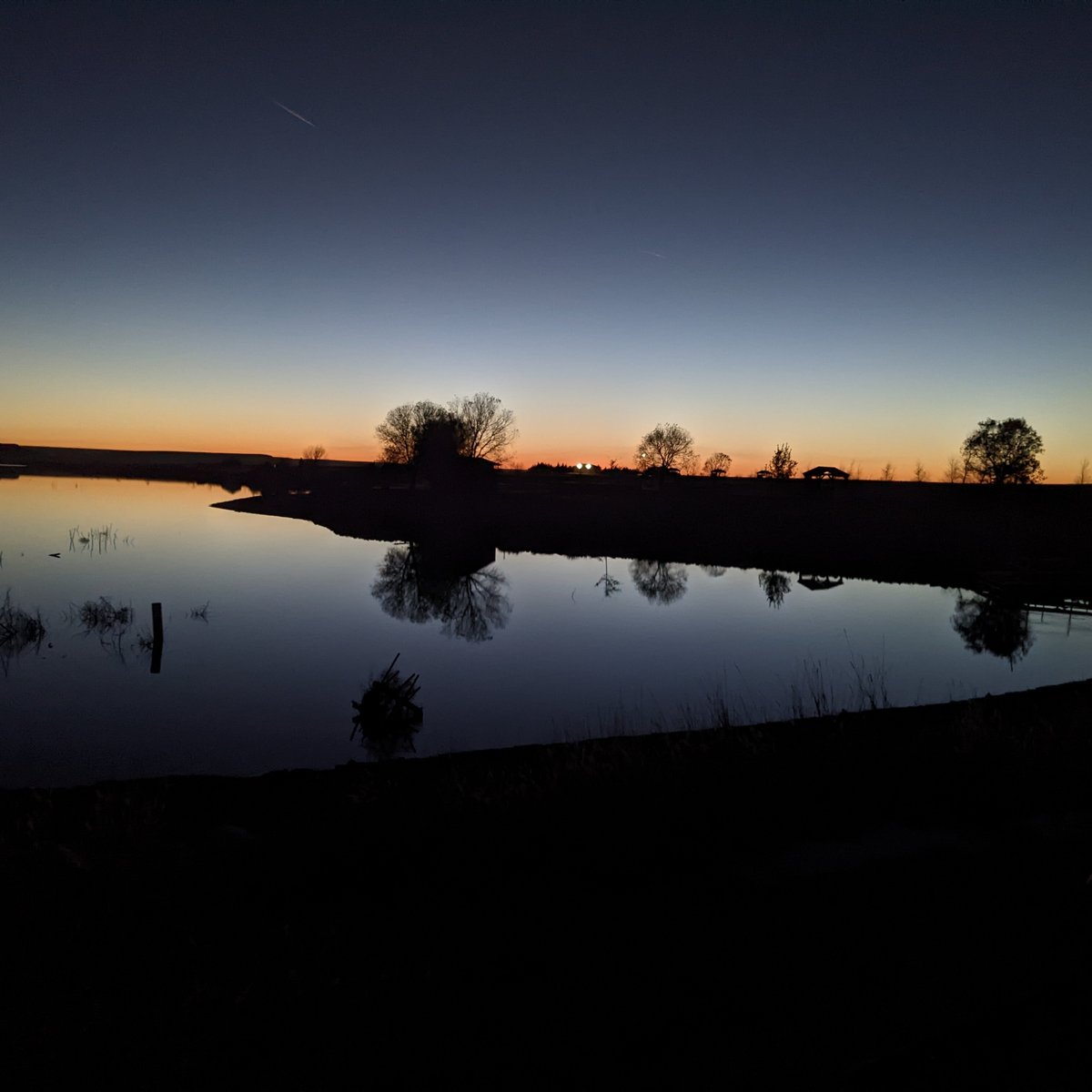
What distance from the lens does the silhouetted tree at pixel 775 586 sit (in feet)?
111

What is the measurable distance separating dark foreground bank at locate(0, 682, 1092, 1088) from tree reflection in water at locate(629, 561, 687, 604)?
1000 inches

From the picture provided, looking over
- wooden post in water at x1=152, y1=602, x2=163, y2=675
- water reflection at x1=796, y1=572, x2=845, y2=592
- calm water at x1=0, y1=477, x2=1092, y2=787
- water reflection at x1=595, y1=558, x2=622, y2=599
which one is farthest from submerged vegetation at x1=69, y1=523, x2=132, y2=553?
water reflection at x1=796, y1=572, x2=845, y2=592

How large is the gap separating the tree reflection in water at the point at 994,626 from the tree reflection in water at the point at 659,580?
12913 mm

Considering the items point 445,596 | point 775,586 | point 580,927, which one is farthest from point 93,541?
point 580,927

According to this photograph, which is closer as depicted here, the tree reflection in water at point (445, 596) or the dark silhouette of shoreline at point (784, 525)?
the tree reflection in water at point (445, 596)

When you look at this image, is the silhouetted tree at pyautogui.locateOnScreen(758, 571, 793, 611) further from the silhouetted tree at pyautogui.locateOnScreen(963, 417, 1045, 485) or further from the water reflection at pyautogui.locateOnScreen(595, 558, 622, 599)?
the silhouetted tree at pyautogui.locateOnScreen(963, 417, 1045, 485)

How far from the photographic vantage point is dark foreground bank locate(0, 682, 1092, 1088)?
496 centimetres

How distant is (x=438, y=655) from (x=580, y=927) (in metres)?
17.7

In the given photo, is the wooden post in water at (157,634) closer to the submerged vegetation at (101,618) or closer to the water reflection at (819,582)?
the submerged vegetation at (101,618)

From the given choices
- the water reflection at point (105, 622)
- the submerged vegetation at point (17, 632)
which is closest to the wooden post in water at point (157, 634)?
the water reflection at point (105, 622)

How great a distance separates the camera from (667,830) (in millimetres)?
8555

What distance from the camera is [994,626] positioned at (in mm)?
27547

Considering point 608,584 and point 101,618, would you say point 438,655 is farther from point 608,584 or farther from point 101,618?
point 608,584

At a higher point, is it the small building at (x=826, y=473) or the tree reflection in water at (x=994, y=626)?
the small building at (x=826, y=473)
